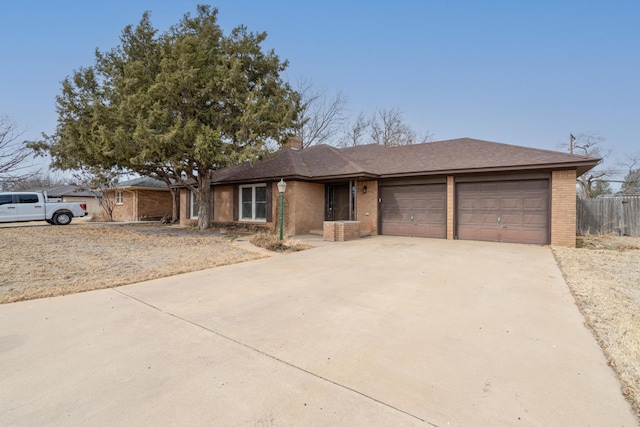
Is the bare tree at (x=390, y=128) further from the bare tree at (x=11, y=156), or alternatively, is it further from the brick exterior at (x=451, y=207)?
the bare tree at (x=11, y=156)

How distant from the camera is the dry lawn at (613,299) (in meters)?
2.74

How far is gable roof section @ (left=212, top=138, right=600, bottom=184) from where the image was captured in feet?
33.8

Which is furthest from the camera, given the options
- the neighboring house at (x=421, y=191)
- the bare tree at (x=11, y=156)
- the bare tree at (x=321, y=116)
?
the bare tree at (x=321, y=116)

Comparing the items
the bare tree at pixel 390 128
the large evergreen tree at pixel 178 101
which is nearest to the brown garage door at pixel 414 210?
the large evergreen tree at pixel 178 101

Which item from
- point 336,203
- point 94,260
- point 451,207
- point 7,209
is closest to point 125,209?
point 7,209

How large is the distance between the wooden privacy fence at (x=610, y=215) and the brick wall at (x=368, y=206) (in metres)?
8.27

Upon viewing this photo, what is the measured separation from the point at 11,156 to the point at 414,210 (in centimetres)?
1458

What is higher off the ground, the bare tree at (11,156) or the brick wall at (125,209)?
the bare tree at (11,156)

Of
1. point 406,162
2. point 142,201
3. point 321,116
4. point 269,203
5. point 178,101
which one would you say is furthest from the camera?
point 321,116

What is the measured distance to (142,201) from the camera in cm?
2270

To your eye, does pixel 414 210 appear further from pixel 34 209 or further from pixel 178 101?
pixel 34 209

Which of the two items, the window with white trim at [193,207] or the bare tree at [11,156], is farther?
the window with white trim at [193,207]

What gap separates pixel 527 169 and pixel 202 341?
10.8 metres

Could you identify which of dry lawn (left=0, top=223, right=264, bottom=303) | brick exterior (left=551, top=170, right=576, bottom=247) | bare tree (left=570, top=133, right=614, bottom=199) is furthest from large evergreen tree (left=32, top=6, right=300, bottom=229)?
bare tree (left=570, top=133, right=614, bottom=199)
